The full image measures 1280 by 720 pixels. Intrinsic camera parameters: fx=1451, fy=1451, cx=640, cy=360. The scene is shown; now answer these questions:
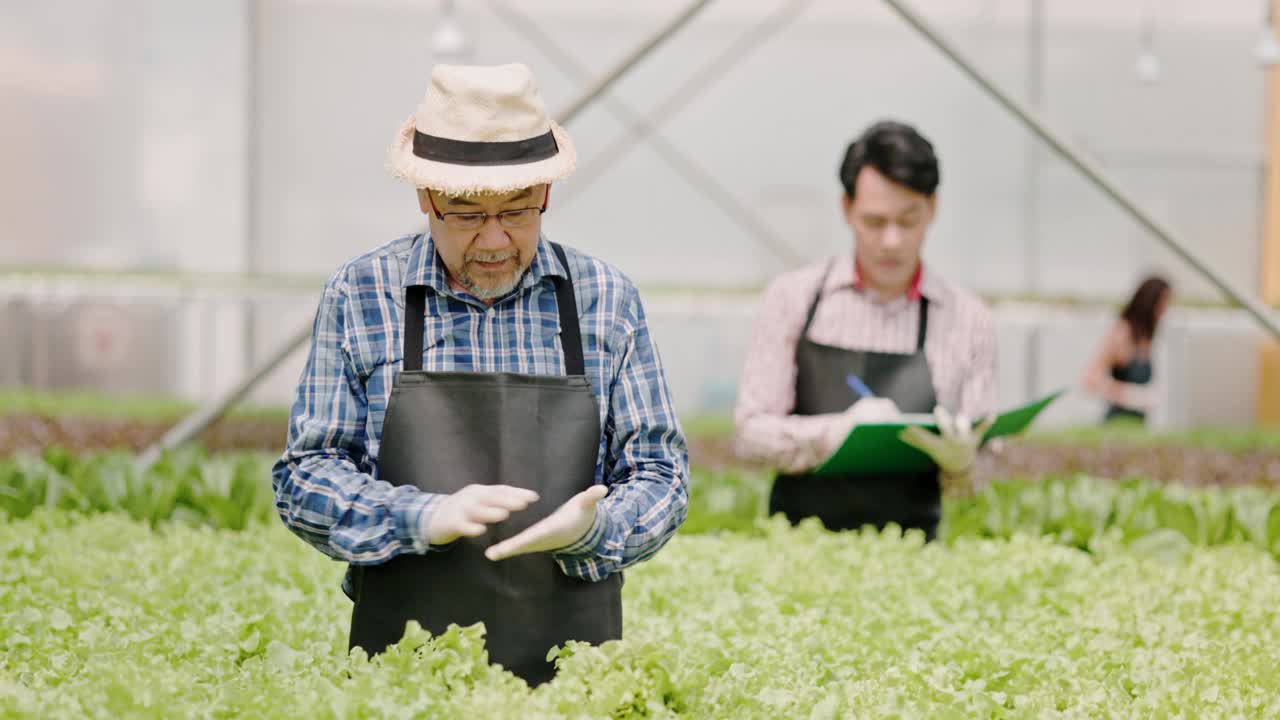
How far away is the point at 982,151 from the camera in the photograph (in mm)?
10234

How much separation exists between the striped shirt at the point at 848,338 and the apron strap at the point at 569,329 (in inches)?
56.3

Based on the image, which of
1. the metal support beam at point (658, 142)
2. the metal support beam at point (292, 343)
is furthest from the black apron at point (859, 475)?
the metal support beam at point (658, 142)

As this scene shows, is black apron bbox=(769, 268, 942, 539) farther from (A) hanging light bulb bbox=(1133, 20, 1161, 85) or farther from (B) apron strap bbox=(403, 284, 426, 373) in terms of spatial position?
(A) hanging light bulb bbox=(1133, 20, 1161, 85)

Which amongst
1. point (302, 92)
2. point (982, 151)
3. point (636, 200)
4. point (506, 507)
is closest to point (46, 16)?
point (302, 92)

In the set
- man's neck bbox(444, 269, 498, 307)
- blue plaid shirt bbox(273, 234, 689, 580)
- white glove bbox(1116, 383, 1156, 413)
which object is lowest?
white glove bbox(1116, 383, 1156, 413)

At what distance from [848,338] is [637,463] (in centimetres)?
158

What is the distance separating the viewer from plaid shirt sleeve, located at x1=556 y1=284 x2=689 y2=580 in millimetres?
1881

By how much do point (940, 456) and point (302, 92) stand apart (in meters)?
7.65

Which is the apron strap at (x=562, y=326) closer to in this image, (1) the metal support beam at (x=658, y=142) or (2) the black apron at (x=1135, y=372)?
(1) the metal support beam at (x=658, y=142)

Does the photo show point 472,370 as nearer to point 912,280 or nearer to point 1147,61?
point 912,280

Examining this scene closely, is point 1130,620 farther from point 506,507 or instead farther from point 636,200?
point 636,200

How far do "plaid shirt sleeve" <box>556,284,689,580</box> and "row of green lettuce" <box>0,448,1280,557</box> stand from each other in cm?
179

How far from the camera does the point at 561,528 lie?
172 centimetres

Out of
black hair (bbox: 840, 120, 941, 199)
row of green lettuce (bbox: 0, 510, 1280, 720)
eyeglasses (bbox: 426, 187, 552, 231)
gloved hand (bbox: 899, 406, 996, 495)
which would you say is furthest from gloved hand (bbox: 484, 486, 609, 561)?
black hair (bbox: 840, 120, 941, 199)
